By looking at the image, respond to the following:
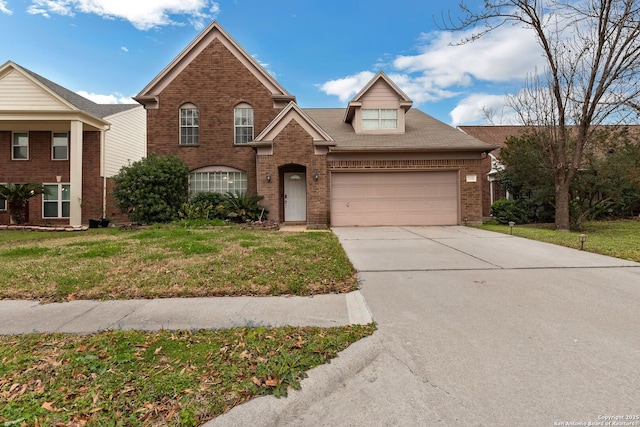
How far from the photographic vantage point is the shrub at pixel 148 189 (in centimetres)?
1276

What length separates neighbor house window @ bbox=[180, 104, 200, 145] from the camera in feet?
49.7

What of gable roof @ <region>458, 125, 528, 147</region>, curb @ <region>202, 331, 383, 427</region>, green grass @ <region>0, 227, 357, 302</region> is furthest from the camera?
gable roof @ <region>458, 125, 528, 147</region>

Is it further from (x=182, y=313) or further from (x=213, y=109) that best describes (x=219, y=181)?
(x=182, y=313)

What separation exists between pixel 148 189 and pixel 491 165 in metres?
18.4

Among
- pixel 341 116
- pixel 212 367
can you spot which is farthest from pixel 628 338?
pixel 341 116

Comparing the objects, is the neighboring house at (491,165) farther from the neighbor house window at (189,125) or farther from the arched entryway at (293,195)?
the neighbor house window at (189,125)

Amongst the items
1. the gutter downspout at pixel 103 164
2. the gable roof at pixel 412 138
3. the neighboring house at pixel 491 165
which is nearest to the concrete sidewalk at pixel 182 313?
the gable roof at pixel 412 138

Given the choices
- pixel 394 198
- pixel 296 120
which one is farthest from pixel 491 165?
pixel 296 120

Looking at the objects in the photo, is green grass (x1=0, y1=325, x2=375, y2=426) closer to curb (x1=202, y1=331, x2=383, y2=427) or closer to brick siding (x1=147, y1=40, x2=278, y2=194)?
curb (x1=202, y1=331, x2=383, y2=427)

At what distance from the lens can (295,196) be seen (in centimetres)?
1483

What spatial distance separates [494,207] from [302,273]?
43.7 feet

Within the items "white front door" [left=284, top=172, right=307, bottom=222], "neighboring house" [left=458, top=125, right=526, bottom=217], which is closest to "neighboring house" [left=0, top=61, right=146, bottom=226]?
"white front door" [left=284, top=172, right=307, bottom=222]

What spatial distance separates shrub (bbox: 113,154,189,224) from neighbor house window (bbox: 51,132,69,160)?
6348 mm

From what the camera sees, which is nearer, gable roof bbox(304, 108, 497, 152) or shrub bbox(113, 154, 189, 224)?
shrub bbox(113, 154, 189, 224)
